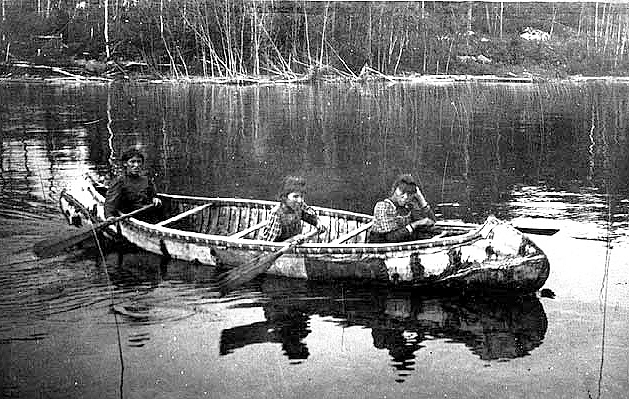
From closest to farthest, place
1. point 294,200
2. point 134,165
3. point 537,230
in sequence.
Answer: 1. point 294,200
2. point 537,230
3. point 134,165

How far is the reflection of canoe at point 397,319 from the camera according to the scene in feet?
23.9

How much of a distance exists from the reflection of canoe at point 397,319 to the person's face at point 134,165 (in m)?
2.91

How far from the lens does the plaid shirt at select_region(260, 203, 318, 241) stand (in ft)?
30.7

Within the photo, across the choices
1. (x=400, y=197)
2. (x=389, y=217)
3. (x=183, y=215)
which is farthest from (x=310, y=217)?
(x=183, y=215)

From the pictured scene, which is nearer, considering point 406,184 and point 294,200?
point 406,184

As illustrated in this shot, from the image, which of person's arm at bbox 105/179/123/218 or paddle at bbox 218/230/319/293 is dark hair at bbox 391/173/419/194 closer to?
paddle at bbox 218/230/319/293

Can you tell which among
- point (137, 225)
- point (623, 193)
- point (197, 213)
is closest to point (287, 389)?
point (137, 225)

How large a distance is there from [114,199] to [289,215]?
2.65 m

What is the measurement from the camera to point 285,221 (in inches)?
370

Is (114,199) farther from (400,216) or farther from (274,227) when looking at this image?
(400,216)

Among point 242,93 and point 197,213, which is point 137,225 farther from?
point 242,93

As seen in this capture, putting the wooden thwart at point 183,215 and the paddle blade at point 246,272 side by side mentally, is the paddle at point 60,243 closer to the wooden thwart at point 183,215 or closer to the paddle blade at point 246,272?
the wooden thwart at point 183,215

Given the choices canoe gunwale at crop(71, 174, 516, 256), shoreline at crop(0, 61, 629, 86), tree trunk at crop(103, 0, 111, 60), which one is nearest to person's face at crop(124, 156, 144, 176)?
canoe gunwale at crop(71, 174, 516, 256)

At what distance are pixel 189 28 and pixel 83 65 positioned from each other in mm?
9598
